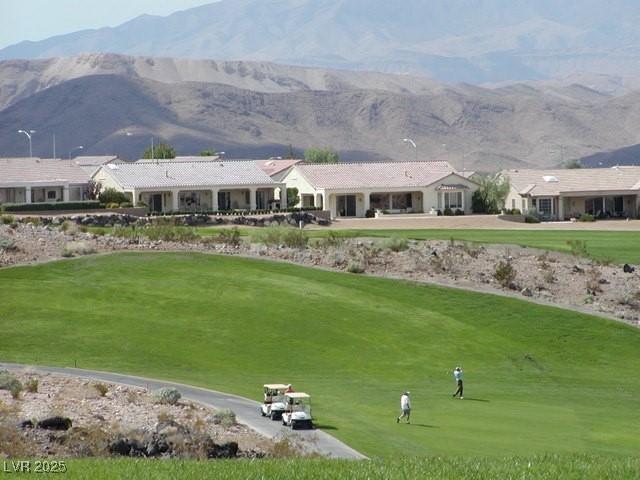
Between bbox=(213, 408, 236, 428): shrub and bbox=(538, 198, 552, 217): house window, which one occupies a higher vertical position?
bbox=(538, 198, 552, 217): house window

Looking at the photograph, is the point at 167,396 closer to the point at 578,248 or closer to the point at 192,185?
the point at 578,248

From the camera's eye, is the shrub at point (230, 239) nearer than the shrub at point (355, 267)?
No

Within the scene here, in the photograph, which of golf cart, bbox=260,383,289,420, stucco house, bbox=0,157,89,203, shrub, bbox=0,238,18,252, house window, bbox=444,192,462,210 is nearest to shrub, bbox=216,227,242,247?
shrub, bbox=0,238,18,252

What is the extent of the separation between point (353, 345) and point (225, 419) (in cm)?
1671

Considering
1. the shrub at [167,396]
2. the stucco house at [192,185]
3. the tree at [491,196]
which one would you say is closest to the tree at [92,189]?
the stucco house at [192,185]

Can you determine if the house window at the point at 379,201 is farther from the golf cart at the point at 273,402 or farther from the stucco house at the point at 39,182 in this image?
the golf cart at the point at 273,402

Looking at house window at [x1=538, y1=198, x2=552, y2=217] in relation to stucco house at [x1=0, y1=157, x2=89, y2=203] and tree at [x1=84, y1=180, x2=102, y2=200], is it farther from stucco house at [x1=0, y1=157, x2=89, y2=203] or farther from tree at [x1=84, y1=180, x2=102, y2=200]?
stucco house at [x1=0, y1=157, x2=89, y2=203]

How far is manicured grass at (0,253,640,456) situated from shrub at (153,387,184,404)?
3588 mm

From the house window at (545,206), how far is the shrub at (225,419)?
80386 mm

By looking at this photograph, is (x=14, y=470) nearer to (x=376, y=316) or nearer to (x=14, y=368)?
(x=14, y=368)

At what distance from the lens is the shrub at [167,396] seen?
3338cm

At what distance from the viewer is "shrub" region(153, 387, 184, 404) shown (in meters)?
33.4

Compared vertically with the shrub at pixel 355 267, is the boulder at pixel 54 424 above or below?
below

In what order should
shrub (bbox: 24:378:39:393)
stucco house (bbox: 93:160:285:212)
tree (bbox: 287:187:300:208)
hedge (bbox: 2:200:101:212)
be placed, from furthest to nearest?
1. tree (bbox: 287:187:300:208)
2. stucco house (bbox: 93:160:285:212)
3. hedge (bbox: 2:200:101:212)
4. shrub (bbox: 24:378:39:393)
